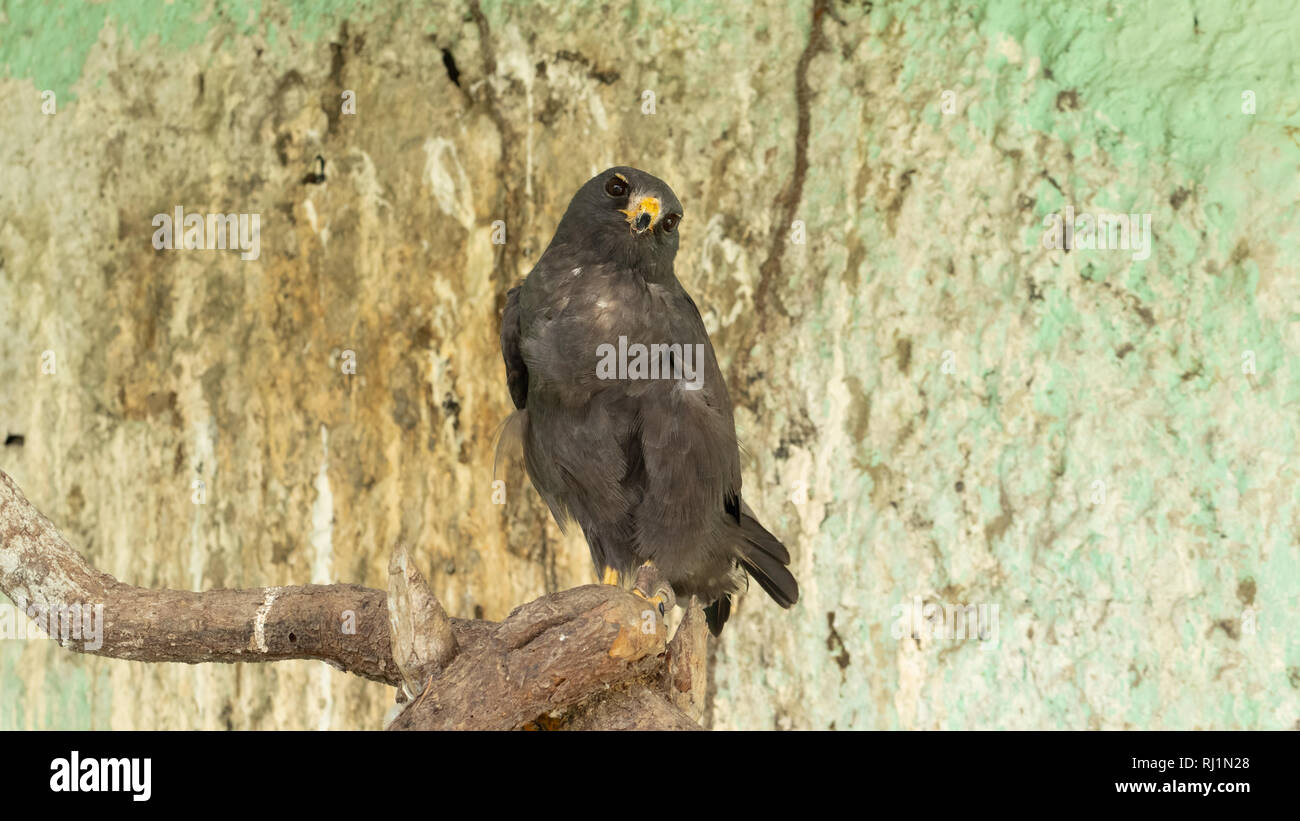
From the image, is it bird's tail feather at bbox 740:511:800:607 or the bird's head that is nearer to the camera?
the bird's head

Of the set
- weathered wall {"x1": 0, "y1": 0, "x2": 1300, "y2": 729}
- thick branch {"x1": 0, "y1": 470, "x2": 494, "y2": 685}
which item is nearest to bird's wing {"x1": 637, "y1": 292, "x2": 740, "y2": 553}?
thick branch {"x1": 0, "y1": 470, "x2": 494, "y2": 685}

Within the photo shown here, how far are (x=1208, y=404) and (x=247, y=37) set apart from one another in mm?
3032

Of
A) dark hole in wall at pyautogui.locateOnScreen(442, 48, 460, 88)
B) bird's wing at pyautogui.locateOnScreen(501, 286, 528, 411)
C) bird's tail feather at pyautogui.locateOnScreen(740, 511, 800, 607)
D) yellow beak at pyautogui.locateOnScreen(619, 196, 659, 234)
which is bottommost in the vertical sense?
bird's tail feather at pyautogui.locateOnScreen(740, 511, 800, 607)

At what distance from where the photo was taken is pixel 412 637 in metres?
2.03

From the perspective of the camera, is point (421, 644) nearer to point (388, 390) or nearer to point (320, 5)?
point (388, 390)

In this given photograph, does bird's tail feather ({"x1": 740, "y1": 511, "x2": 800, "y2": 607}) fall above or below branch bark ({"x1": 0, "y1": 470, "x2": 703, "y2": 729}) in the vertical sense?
above

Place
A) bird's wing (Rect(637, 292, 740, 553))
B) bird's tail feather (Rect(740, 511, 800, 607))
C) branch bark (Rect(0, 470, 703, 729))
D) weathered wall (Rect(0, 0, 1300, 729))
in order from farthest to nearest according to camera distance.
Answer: weathered wall (Rect(0, 0, 1300, 729)), bird's tail feather (Rect(740, 511, 800, 607)), bird's wing (Rect(637, 292, 740, 553)), branch bark (Rect(0, 470, 703, 729))

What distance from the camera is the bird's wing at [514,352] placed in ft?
8.79

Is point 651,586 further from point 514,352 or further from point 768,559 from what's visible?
point 514,352

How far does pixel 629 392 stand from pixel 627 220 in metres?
0.38

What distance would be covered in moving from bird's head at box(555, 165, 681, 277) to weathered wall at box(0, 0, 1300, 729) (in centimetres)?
80

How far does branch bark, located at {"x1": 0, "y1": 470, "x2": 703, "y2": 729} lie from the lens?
2025 mm

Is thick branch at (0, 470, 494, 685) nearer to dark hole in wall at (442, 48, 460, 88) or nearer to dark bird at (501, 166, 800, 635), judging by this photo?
dark bird at (501, 166, 800, 635)

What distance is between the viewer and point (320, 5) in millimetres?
3471
